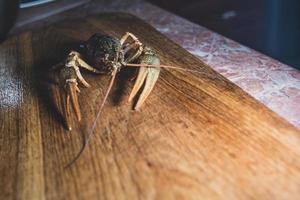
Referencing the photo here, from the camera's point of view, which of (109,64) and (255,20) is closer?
(109,64)

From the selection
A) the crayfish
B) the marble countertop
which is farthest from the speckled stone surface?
the crayfish

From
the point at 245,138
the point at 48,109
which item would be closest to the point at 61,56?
the point at 48,109

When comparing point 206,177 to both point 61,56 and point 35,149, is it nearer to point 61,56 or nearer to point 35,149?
point 35,149

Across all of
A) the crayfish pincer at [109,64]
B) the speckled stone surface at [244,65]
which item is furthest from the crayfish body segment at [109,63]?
the speckled stone surface at [244,65]

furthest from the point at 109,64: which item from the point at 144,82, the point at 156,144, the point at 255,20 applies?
the point at 255,20

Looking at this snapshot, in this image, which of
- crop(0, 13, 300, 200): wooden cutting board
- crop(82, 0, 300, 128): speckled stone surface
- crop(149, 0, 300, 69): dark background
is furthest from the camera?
crop(149, 0, 300, 69): dark background

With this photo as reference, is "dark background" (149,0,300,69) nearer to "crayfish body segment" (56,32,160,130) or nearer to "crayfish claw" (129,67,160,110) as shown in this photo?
"crayfish body segment" (56,32,160,130)

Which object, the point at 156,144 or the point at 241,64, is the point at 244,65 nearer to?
the point at 241,64
